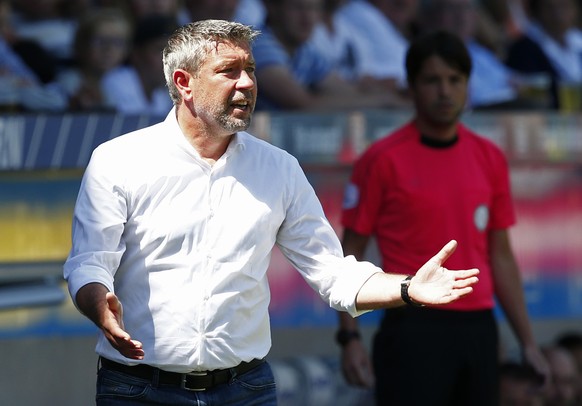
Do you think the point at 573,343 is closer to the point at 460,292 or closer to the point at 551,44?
the point at 551,44

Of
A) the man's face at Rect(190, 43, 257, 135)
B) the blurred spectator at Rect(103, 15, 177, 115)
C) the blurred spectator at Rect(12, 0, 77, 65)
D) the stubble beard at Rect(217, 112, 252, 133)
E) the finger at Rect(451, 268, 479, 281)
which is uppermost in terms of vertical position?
the blurred spectator at Rect(12, 0, 77, 65)

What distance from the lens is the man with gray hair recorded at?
353 centimetres

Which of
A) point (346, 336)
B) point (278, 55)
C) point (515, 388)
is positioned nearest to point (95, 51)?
point (278, 55)

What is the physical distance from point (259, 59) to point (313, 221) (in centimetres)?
282

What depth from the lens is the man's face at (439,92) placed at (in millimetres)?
4980

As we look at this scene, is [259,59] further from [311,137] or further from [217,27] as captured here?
[217,27]

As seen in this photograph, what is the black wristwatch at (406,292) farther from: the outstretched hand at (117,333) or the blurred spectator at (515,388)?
the blurred spectator at (515,388)

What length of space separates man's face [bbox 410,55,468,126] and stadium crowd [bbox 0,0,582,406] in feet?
4.22

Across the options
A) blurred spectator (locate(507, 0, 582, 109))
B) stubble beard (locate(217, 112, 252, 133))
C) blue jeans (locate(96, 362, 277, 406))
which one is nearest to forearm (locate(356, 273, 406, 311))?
blue jeans (locate(96, 362, 277, 406))

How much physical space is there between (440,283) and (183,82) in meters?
1.01

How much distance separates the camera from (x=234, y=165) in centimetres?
372

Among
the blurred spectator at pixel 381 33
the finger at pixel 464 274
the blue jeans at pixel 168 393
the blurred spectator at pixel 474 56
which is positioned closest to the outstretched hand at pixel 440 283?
the finger at pixel 464 274

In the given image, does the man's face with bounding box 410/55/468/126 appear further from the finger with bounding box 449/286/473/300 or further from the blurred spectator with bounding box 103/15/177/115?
the blurred spectator with bounding box 103/15/177/115

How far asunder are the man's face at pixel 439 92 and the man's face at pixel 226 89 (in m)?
1.53
